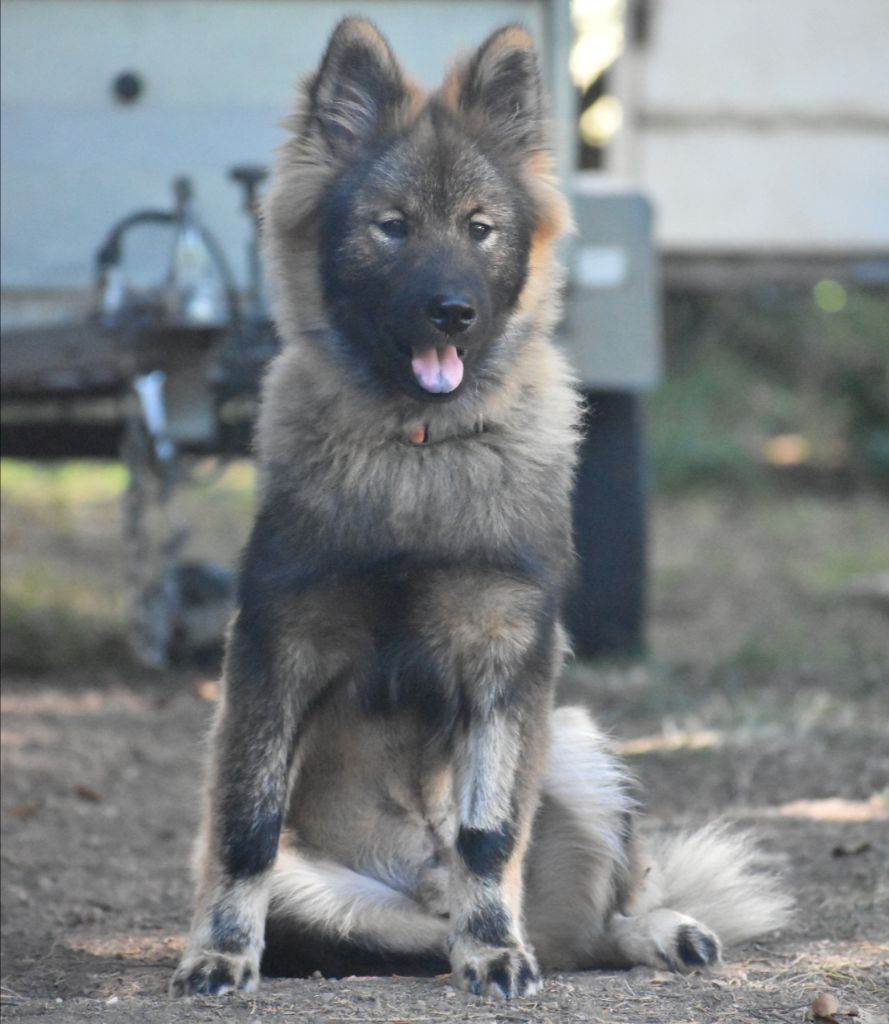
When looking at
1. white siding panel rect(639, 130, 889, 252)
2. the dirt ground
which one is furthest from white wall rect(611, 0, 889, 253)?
the dirt ground

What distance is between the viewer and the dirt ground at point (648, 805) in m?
2.90

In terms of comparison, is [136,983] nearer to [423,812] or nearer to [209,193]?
[423,812]

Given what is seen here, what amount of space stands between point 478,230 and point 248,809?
4.07ft

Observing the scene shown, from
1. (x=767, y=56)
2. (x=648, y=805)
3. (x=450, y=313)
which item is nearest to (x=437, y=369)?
(x=450, y=313)

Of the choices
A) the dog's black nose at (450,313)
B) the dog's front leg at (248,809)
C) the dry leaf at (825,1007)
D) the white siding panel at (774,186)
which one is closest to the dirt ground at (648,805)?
the dry leaf at (825,1007)

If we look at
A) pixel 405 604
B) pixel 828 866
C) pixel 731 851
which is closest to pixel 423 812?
pixel 405 604

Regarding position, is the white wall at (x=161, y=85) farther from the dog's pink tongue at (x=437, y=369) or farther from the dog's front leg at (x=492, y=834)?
the dog's front leg at (x=492, y=834)

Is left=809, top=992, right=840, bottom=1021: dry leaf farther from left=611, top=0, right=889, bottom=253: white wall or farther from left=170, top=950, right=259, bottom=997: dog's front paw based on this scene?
left=611, top=0, right=889, bottom=253: white wall

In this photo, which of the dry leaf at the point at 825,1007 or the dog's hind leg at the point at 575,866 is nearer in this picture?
the dry leaf at the point at 825,1007

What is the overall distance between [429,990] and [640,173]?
658cm

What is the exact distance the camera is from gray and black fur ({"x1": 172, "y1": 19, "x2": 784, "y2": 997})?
3.00 meters

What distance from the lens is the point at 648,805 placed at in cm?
459

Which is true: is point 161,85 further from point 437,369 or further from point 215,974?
point 215,974

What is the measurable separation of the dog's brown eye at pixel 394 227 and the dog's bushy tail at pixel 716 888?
1.43 m
